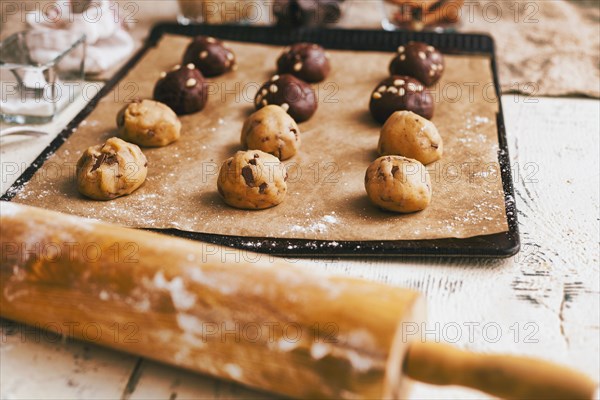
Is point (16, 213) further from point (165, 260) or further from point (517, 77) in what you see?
point (517, 77)

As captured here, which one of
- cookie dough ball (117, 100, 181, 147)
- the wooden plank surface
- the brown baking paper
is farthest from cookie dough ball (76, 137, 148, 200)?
the wooden plank surface

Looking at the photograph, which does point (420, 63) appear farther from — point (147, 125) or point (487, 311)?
point (487, 311)

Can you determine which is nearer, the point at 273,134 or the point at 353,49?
the point at 273,134

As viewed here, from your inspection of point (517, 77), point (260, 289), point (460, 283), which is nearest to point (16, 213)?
point (260, 289)

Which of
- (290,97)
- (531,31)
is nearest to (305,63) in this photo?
(290,97)

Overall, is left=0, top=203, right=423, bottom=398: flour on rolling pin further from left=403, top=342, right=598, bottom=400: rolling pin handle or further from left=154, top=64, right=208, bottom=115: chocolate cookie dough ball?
left=154, top=64, right=208, bottom=115: chocolate cookie dough ball

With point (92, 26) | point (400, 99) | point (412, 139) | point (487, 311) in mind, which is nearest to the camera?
point (487, 311)

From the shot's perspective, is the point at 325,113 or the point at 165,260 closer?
the point at 165,260
